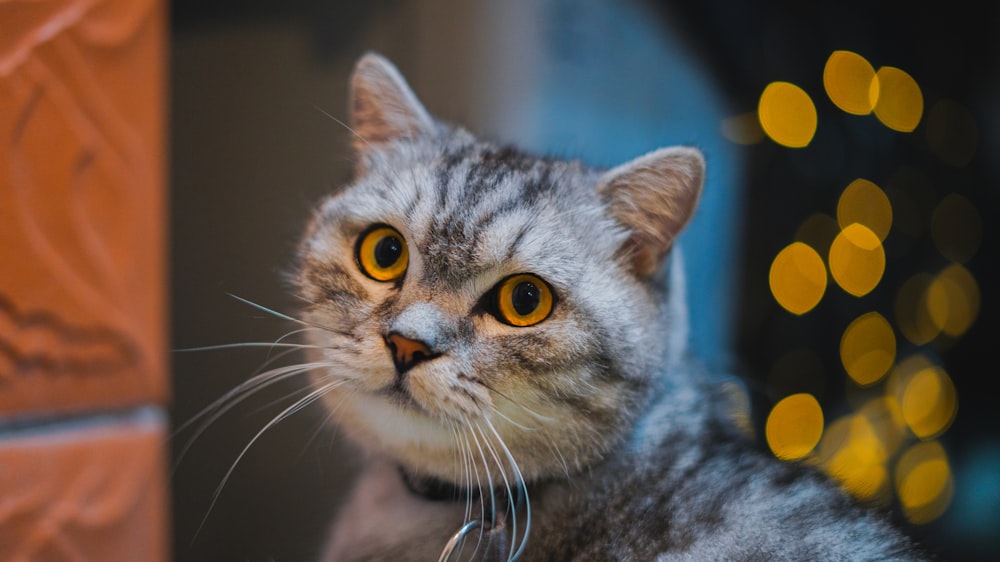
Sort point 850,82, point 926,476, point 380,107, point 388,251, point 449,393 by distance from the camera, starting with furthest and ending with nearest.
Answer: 1. point 926,476
2. point 850,82
3. point 380,107
4. point 388,251
5. point 449,393

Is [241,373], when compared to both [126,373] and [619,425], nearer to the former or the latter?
[126,373]

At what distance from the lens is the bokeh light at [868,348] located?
5.73 feet

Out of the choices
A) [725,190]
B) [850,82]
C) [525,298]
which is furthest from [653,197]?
[850,82]

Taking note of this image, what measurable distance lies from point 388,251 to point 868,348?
138 cm

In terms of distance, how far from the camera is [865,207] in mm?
1669

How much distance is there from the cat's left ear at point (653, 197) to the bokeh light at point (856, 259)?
0.95 metres

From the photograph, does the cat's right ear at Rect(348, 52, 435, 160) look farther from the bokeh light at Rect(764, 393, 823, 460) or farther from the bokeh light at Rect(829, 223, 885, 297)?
the bokeh light at Rect(829, 223, 885, 297)

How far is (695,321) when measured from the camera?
1562 millimetres

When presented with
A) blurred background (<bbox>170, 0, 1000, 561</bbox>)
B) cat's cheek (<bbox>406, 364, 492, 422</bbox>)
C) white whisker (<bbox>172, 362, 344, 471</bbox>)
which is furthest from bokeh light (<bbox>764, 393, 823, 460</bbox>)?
white whisker (<bbox>172, 362, 344, 471</bbox>)

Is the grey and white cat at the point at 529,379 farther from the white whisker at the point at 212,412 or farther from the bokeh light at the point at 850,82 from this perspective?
the bokeh light at the point at 850,82

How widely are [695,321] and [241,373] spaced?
0.98 metres

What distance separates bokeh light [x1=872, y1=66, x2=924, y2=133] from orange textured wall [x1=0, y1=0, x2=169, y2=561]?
4.77ft

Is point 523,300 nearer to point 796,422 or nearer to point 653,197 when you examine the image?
point 653,197

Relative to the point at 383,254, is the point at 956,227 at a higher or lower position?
higher
